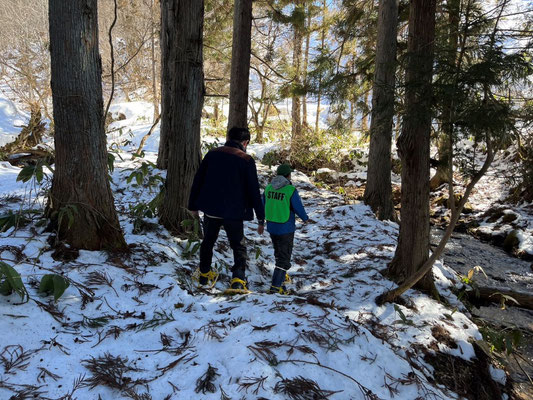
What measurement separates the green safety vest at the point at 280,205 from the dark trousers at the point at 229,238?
59 cm

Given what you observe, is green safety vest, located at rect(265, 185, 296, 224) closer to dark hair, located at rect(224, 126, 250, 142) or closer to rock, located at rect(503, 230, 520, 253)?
dark hair, located at rect(224, 126, 250, 142)

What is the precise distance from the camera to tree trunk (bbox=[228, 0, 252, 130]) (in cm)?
683

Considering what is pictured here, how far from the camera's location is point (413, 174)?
4168mm

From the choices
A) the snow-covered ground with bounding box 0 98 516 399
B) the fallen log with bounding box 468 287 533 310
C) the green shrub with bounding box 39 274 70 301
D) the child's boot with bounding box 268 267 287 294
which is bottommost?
the fallen log with bounding box 468 287 533 310

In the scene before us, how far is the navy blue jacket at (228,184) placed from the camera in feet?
11.9

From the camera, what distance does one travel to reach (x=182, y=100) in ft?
14.7

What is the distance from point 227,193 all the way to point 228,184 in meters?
0.09

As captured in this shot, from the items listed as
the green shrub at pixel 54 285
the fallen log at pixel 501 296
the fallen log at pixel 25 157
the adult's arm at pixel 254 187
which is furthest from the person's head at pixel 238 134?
the fallen log at pixel 25 157

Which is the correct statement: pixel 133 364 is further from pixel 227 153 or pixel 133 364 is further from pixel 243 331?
pixel 227 153

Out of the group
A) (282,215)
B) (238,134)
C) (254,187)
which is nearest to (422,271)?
(282,215)

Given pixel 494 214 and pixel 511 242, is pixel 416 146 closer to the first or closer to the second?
pixel 511 242

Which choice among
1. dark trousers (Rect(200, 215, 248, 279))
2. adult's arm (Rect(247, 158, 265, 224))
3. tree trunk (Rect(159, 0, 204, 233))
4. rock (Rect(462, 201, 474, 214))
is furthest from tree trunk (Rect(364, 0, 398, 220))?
dark trousers (Rect(200, 215, 248, 279))

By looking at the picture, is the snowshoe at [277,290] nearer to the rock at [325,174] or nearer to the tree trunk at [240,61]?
the tree trunk at [240,61]

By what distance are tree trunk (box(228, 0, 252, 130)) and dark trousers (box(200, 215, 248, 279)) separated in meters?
3.52
